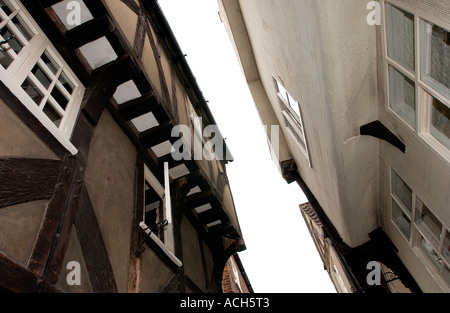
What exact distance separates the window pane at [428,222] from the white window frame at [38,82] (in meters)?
4.18

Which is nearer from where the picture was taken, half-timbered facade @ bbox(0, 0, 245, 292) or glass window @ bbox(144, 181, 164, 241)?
half-timbered facade @ bbox(0, 0, 245, 292)

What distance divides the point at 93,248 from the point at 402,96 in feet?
11.3

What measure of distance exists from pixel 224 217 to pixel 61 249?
4.39 m

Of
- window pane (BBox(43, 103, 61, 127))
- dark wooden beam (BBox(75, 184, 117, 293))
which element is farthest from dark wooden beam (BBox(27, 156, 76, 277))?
window pane (BBox(43, 103, 61, 127))

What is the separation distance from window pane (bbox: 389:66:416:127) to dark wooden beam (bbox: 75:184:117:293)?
132 inches

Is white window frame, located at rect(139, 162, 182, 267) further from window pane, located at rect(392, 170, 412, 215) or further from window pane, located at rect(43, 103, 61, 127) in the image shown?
window pane, located at rect(392, 170, 412, 215)

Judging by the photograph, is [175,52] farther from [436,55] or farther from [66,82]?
[436,55]

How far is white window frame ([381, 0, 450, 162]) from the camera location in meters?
2.25

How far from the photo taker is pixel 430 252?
4.13 metres

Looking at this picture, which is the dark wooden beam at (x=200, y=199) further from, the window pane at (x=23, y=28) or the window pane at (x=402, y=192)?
the window pane at (x=23, y=28)
